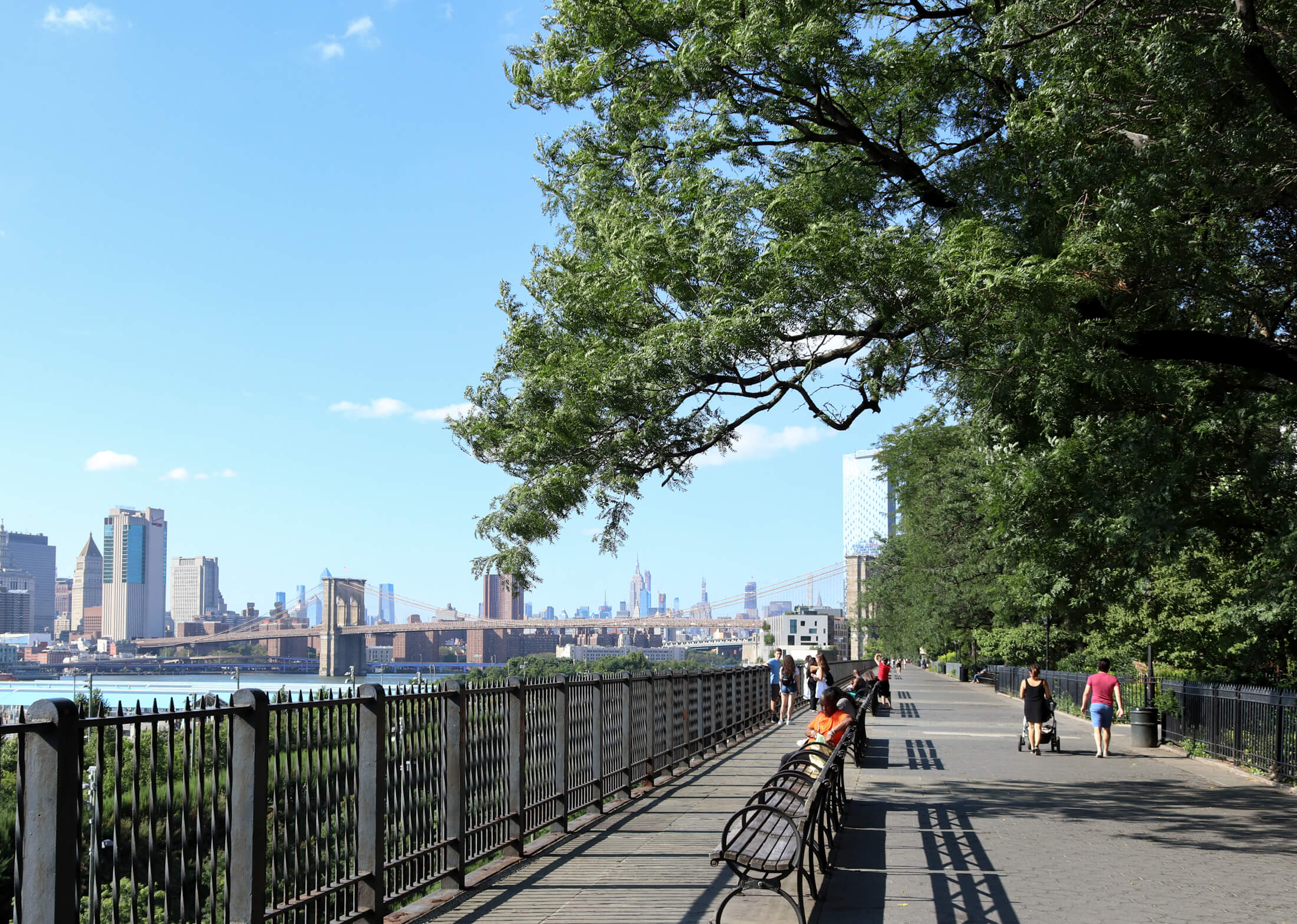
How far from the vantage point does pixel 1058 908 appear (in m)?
8.21

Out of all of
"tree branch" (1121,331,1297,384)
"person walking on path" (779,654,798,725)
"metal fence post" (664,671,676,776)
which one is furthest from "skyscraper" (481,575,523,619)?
"tree branch" (1121,331,1297,384)

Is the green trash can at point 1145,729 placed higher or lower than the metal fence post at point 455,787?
lower

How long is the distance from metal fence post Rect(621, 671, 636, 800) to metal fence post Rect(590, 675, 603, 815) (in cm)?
108

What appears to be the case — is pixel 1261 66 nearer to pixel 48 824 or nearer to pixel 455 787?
pixel 455 787

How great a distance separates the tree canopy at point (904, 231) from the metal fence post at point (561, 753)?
10.5ft

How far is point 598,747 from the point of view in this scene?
12.7 meters

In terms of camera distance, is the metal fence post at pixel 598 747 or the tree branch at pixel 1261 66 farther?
the metal fence post at pixel 598 747

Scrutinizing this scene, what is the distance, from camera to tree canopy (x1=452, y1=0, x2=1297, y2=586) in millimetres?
11305

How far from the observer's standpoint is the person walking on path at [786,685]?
28.8m

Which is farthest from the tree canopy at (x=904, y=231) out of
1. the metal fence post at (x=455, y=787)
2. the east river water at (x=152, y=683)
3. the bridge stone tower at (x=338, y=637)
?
the bridge stone tower at (x=338, y=637)

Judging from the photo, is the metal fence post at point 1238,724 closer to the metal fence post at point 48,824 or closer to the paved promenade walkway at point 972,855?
the paved promenade walkway at point 972,855

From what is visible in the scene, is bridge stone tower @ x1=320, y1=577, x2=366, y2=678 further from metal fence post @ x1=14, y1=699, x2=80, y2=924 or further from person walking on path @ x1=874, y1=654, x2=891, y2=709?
metal fence post @ x1=14, y1=699, x2=80, y2=924

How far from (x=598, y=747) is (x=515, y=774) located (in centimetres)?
276

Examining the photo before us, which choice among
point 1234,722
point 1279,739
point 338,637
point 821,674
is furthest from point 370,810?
point 338,637
